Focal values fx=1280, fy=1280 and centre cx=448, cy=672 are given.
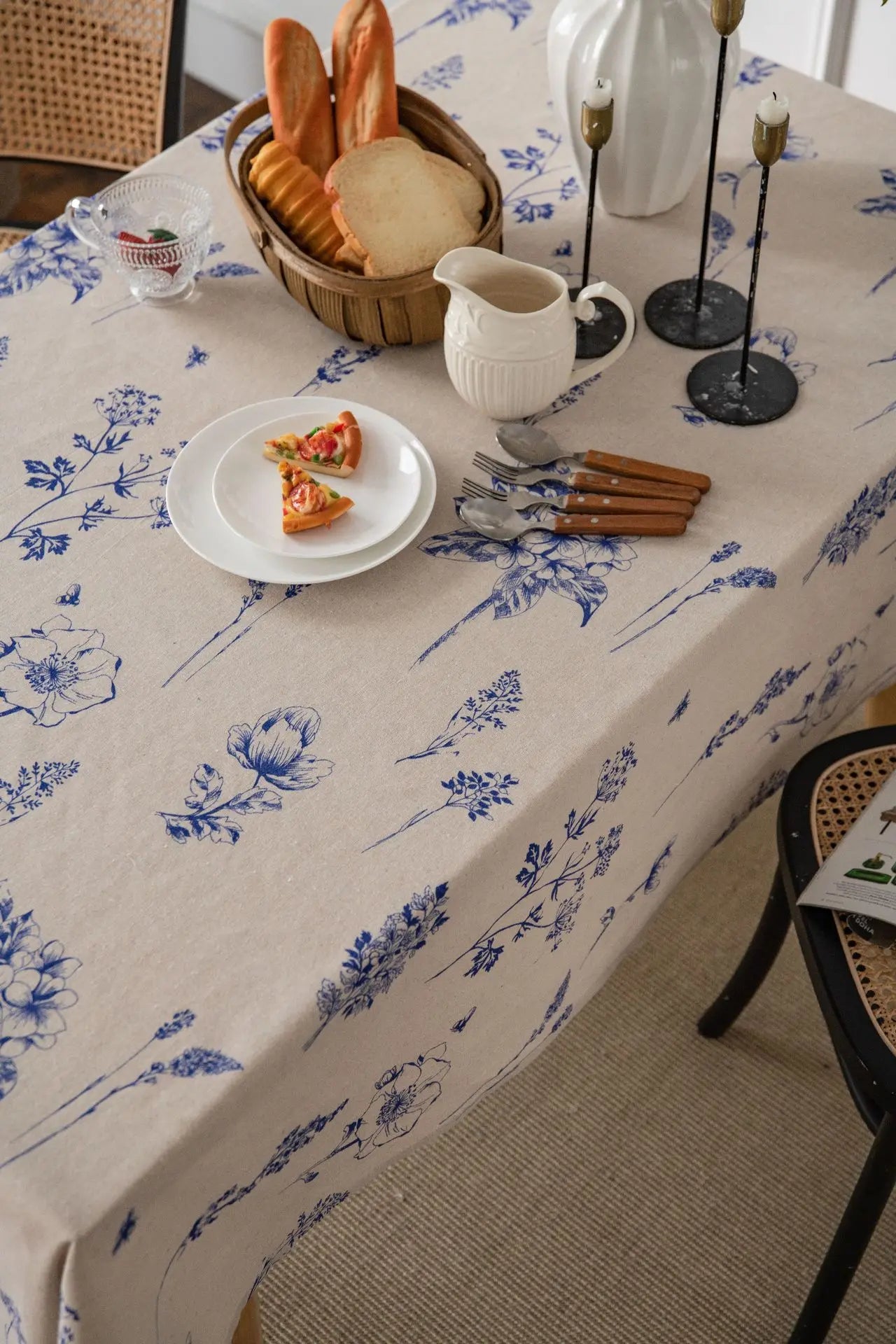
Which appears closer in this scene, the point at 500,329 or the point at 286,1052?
the point at 286,1052

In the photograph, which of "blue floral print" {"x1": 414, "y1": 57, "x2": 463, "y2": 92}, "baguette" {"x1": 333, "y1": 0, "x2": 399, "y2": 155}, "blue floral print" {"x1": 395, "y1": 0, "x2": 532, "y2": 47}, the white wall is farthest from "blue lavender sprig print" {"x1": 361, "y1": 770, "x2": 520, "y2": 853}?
the white wall

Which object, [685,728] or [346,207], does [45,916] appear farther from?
[346,207]

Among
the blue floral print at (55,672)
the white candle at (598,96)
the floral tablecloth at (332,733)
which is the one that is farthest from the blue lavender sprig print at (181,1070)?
the white candle at (598,96)

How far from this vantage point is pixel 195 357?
1.29 metres

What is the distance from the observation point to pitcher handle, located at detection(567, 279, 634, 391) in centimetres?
115

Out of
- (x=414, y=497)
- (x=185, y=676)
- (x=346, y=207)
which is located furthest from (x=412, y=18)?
(x=185, y=676)

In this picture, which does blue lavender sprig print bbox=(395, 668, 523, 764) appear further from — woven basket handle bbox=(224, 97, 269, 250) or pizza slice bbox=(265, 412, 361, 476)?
woven basket handle bbox=(224, 97, 269, 250)

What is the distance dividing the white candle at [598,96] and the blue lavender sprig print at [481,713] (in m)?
0.52

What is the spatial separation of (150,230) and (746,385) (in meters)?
0.65

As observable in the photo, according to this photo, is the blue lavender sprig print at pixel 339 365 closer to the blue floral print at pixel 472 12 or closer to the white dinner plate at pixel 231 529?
the white dinner plate at pixel 231 529

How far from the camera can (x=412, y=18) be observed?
5.54 ft

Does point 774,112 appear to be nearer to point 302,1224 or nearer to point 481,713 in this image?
point 481,713

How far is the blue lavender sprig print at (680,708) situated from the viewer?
41.0 inches

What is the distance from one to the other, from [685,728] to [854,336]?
0.48 metres
